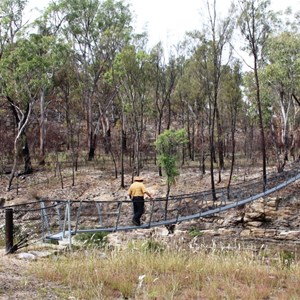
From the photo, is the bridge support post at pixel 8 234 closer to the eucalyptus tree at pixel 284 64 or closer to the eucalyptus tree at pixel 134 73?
the eucalyptus tree at pixel 134 73

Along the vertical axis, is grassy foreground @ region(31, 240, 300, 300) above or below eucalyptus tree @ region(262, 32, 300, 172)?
below

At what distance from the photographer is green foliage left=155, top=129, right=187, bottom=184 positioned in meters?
20.2

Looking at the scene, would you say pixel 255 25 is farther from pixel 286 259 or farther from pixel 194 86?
pixel 286 259

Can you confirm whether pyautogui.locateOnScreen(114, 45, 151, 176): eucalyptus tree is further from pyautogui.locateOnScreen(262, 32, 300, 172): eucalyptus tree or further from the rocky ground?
pyautogui.locateOnScreen(262, 32, 300, 172): eucalyptus tree

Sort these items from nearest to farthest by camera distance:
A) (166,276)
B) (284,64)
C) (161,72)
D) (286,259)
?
(166,276), (286,259), (284,64), (161,72)

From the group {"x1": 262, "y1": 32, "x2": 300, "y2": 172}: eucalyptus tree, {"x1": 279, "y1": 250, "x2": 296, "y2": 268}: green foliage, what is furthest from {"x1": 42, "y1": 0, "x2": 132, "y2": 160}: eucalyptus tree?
{"x1": 279, "y1": 250, "x2": 296, "y2": 268}: green foliage

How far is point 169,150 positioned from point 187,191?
295 centimetres

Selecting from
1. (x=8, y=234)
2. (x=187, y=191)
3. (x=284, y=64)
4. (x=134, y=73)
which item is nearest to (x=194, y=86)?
(x=134, y=73)

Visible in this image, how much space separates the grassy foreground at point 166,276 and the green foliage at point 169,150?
1369cm

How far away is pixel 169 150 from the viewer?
21.1 meters

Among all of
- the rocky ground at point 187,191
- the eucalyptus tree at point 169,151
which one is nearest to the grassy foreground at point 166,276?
the rocky ground at point 187,191

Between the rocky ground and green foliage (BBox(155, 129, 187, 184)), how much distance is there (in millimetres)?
2443

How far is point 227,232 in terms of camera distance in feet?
60.2

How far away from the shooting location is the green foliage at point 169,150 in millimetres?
20219
